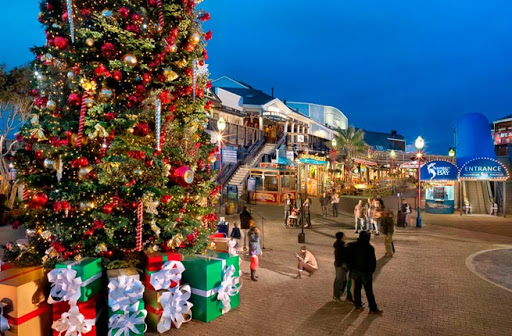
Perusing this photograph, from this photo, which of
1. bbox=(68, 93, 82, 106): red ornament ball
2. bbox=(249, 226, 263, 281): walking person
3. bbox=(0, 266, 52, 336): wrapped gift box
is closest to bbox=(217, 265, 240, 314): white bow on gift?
bbox=(249, 226, 263, 281): walking person

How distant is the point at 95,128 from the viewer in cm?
576

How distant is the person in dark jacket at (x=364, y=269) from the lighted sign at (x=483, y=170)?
791 inches

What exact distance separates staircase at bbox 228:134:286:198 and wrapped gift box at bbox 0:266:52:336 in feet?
64.3

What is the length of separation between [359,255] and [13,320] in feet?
19.3

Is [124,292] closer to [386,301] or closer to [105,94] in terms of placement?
[105,94]

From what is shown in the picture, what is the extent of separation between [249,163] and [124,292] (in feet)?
76.1

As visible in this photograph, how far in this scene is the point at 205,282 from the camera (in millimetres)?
6219

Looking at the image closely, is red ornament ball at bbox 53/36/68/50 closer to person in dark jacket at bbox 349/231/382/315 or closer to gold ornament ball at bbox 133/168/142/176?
gold ornament ball at bbox 133/168/142/176

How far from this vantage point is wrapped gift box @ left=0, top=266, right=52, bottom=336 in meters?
4.93

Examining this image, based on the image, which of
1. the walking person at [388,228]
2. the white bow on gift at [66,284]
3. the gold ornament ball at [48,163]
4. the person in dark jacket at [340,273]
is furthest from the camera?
the walking person at [388,228]

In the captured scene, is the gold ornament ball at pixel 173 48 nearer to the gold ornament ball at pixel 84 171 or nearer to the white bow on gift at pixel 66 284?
the gold ornament ball at pixel 84 171

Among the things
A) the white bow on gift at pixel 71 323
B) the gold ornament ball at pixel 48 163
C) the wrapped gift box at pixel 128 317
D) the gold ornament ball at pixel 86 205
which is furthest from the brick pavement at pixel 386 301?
the gold ornament ball at pixel 48 163

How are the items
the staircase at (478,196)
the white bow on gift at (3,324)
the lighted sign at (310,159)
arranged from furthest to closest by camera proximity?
1. the lighted sign at (310,159)
2. the staircase at (478,196)
3. the white bow on gift at (3,324)

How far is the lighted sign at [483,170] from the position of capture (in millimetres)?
22016
